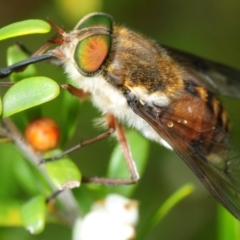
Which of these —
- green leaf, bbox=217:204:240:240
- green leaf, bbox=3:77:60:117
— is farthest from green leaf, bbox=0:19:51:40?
green leaf, bbox=217:204:240:240

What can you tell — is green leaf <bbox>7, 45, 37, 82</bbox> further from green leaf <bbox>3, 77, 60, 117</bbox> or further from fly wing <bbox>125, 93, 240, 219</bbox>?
fly wing <bbox>125, 93, 240, 219</bbox>

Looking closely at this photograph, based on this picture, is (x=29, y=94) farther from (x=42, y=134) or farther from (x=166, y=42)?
(x=166, y=42)

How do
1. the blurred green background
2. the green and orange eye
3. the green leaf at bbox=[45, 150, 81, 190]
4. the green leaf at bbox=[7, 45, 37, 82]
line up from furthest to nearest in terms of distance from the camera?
the blurred green background
the green and orange eye
the green leaf at bbox=[7, 45, 37, 82]
the green leaf at bbox=[45, 150, 81, 190]

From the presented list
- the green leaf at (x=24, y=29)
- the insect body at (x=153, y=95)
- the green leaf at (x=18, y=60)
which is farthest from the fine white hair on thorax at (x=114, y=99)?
the green leaf at (x=24, y=29)

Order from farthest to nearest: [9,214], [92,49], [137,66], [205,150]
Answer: [205,150] → [137,66] → [92,49] → [9,214]

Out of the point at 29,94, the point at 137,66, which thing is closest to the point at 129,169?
the point at 137,66

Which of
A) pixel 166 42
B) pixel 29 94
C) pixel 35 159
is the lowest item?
pixel 166 42

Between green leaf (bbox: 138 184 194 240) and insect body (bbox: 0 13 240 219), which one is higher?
insect body (bbox: 0 13 240 219)

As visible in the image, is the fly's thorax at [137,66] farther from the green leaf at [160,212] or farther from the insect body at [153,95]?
the green leaf at [160,212]

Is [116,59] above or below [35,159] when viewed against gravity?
above
